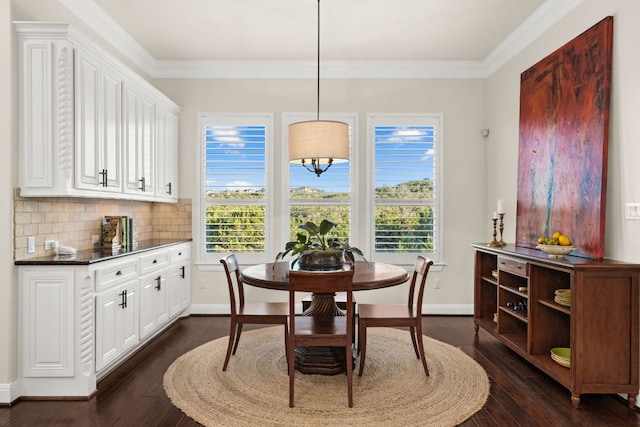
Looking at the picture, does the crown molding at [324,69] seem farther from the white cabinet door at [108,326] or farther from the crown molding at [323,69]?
the white cabinet door at [108,326]

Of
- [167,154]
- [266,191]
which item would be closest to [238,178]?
[266,191]

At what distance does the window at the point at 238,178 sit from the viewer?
500 cm

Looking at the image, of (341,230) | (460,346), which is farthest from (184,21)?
(460,346)

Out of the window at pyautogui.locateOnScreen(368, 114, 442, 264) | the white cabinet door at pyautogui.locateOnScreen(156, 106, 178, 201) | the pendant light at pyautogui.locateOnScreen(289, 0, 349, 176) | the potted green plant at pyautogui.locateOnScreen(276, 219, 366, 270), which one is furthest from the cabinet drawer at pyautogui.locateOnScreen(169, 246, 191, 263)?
the window at pyautogui.locateOnScreen(368, 114, 442, 264)

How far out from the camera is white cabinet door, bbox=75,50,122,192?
2.96m

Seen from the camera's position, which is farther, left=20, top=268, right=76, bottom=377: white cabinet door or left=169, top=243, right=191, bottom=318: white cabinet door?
left=169, top=243, right=191, bottom=318: white cabinet door

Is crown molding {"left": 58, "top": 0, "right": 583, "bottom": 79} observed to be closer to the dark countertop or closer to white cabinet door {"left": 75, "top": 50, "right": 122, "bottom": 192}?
white cabinet door {"left": 75, "top": 50, "right": 122, "bottom": 192}

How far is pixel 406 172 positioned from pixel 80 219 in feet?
11.4

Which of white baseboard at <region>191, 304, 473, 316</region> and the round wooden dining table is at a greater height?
the round wooden dining table

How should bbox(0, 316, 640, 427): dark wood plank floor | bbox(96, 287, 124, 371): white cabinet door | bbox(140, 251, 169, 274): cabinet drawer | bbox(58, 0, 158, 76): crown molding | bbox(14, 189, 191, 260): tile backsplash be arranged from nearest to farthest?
1. bbox(0, 316, 640, 427): dark wood plank floor
2. bbox(14, 189, 191, 260): tile backsplash
3. bbox(96, 287, 124, 371): white cabinet door
4. bbox(58, 0, 158, 76): crown molding
5. bbox(140, 251, 169, 274): cabinet drawer

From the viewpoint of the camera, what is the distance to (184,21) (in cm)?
391

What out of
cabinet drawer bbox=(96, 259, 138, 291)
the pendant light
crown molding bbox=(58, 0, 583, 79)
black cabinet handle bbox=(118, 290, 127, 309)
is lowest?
black cabinet handle bbox=(118, 290, 127, 309)

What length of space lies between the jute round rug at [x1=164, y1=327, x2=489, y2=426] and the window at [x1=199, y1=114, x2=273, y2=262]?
1483mm

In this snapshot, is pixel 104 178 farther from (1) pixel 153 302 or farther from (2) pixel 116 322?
(1) pixel 153 302
